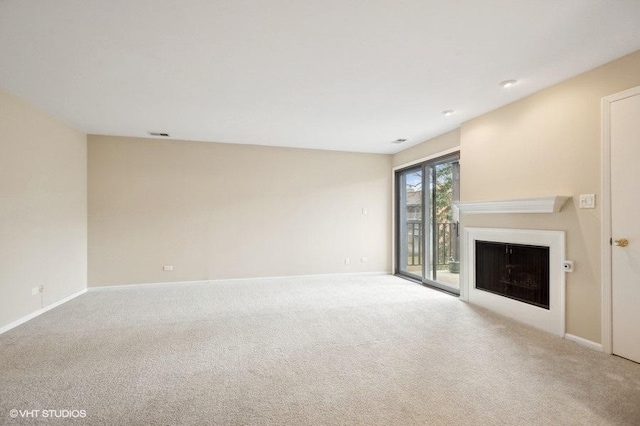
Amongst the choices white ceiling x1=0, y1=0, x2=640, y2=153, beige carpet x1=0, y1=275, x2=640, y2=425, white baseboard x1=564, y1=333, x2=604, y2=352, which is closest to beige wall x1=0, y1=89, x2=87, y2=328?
white ceiling x1=0, y1=0, x2=640, y2=153

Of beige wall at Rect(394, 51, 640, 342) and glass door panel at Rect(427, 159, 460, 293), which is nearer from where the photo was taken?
beige wall at Rect(394, 51, 640, 342)

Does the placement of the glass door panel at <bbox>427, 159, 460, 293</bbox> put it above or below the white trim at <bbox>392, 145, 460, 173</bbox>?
below

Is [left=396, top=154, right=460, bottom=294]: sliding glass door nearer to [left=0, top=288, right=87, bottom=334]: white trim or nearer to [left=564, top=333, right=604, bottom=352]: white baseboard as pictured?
[left=564, top=333, right=604, bottom=352]: white baseboard

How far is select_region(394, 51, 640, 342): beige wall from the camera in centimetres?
287

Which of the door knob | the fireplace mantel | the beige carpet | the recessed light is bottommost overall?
the beige carpet

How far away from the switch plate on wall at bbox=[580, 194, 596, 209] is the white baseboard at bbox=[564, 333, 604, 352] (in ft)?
4.06

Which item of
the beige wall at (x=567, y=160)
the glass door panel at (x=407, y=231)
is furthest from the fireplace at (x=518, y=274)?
the glass door panel at (x=407, y=231)

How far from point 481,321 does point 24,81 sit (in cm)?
543

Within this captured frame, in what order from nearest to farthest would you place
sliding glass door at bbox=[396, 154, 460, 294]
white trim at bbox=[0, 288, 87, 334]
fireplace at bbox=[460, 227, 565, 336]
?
fireplace at bbox=[460, 227, 565, 336], white trim at bbox=[0, 288, 87, 334], sliding glass door at bbox=[396, 154, 460, 294]

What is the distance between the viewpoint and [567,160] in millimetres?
3125

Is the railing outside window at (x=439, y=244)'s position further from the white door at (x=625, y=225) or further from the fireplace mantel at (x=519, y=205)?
the white door at (x=625, y=225)

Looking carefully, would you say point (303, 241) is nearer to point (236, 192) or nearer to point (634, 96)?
point (236, 192)

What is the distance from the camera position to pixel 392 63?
2.81 m

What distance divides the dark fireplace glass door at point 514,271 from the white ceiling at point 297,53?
1.75 meters
